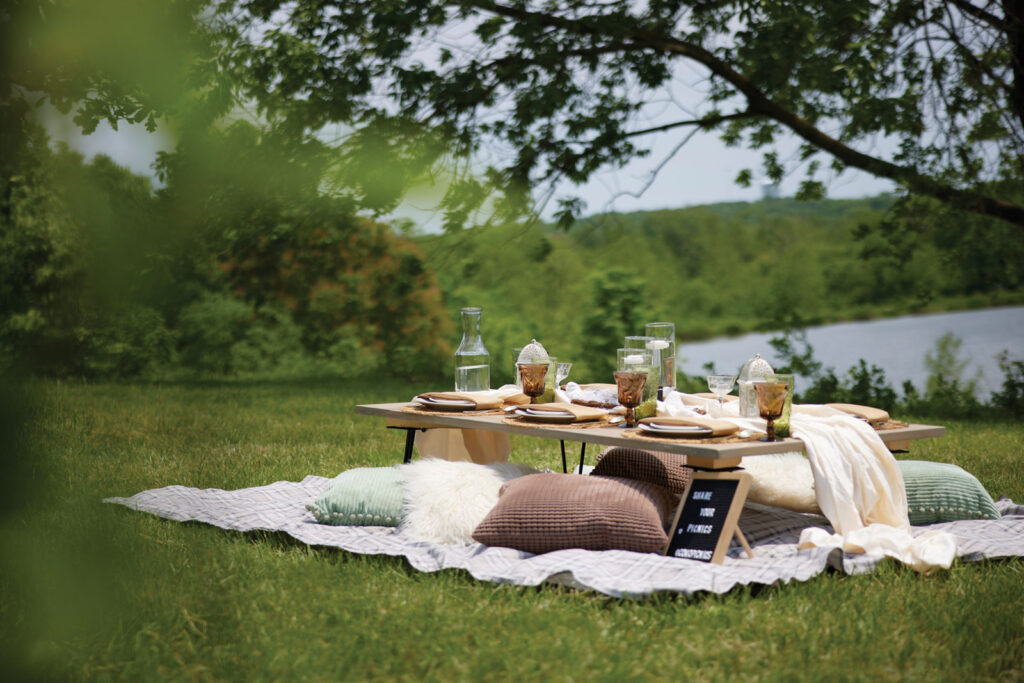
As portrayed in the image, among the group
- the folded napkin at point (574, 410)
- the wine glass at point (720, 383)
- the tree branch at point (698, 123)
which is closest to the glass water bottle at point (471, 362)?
the folded napkin at point (574, 410)

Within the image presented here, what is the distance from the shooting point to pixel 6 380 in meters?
0.39

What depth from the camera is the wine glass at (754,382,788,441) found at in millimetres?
2811

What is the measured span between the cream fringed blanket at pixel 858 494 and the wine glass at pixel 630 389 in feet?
1.06

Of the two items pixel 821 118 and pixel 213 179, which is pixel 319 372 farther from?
pixel 213 179

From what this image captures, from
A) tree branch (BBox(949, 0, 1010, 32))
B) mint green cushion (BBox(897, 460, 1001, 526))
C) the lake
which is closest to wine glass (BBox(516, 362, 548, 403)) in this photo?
mint green cushion (BBox(897, 460, 1001, 526))

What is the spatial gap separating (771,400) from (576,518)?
0.70 m

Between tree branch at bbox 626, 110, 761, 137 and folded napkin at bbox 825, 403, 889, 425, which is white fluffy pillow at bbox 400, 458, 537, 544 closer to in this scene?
folded napkin at bbox 825, 403, 889, 425

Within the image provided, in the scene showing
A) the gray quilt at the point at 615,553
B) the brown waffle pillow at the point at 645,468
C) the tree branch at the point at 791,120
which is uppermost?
the tree branch at the point at 791,120

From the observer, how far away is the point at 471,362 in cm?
389

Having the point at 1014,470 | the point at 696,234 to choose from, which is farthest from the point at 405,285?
the point at 696,234

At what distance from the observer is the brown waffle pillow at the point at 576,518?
2875 millimetres

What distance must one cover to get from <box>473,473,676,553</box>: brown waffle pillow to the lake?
20.9 ft

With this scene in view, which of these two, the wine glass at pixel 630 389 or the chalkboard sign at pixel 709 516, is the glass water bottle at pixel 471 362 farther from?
the chalkboard sign at pixel 709 516

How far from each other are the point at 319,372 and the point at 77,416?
454 inches
